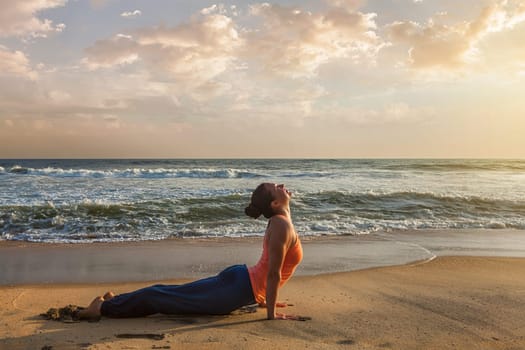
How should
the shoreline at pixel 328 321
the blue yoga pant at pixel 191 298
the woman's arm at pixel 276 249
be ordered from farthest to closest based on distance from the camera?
1. the blue yoga pant at pixel 191 298
2. the woman's arm at pixel 276 249
3. the shoreline at pixel 328 321

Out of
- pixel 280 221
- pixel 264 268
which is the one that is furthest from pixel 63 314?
pixel 280 221

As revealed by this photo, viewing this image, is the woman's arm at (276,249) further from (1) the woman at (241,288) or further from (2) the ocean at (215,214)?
(2) the ocean at (215,214)

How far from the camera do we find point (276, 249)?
3.59 meters

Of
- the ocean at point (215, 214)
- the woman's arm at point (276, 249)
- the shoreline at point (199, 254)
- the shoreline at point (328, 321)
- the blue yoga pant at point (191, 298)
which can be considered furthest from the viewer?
the ocean at point (215, 214)

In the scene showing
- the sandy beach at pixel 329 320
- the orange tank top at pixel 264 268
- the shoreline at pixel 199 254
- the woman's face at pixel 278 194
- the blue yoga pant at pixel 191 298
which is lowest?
the shoreline at pixel 199 254

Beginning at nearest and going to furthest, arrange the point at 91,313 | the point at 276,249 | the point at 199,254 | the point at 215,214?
the point at 276,249 → the point at 91,313 → the point at 199,254 → the point at 215,214

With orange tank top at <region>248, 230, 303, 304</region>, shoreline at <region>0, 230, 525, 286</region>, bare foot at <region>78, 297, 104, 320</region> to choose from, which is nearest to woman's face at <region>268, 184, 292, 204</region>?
orange tank top at <region>248, 230, 303, 304</region>

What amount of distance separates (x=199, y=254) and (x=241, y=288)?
144 inches

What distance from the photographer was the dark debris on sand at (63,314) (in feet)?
12.1

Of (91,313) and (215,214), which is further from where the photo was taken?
(215,214)

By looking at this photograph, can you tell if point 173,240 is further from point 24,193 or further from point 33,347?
point 24,193

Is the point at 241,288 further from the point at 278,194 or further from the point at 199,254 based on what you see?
the point at 199,254

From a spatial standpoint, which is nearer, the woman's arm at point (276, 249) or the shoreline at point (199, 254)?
the woman's arm at point (276, 249)

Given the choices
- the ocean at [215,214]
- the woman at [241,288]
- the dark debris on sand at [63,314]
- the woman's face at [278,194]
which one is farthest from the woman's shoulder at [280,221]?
the ocean at [215,214]
